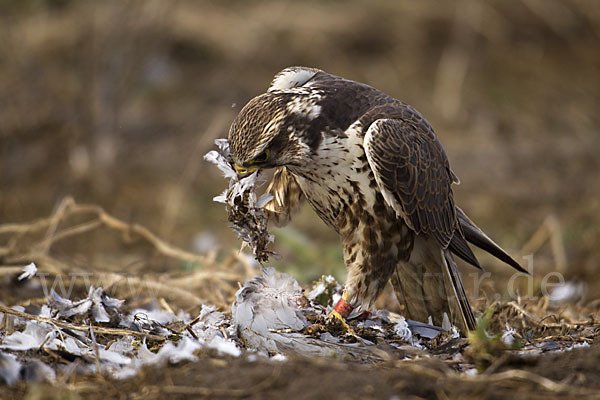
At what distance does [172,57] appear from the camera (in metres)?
10.5

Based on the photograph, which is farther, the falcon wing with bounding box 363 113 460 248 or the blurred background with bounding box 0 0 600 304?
the blurred background with bounding box 0 0 600 304

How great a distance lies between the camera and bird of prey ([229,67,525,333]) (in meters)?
3.29

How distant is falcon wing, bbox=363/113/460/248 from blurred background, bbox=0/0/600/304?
2.08 metres

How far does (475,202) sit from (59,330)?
583 centimetres

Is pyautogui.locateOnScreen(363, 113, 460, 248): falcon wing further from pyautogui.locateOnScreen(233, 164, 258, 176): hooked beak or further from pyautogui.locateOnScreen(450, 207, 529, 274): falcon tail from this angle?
pyautogui.locateOnScreen(233, 164, 258, 176): hooked beak

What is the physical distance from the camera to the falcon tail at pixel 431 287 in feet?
12.1

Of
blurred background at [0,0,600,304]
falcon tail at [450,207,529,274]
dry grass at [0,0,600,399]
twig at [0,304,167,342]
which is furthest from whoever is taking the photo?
blurred background at [0,0,600,304]

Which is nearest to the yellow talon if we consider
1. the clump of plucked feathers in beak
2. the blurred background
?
the clump of plucked feathers in beak

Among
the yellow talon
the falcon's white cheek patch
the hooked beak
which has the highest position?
the falcon's white cheek patch

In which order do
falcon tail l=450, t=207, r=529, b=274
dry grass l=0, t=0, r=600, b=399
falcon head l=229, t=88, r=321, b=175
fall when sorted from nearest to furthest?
falcon head l=229, t=88, r=321, b=175 < falcon tail l=450, t=207, r=529, b=274 < dry grass l=0, t=0, r=600, b=399

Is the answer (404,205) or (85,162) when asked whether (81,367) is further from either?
(85,162)

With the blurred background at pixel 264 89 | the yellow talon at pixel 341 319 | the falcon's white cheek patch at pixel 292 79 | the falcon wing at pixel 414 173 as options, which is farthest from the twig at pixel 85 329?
the blurred background at pixel 264 89

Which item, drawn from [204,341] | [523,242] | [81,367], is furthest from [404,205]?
[523,242]

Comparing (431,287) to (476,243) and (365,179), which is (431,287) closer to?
(476,243)
